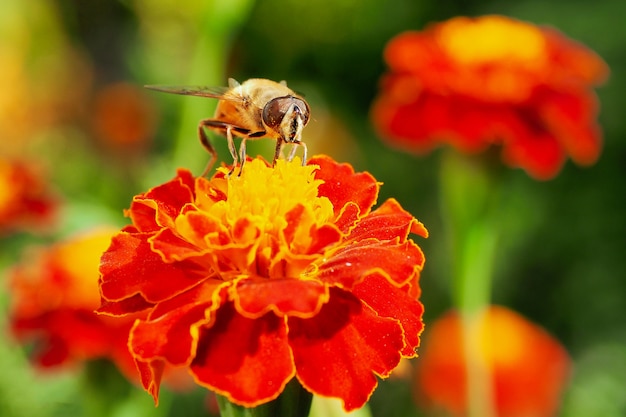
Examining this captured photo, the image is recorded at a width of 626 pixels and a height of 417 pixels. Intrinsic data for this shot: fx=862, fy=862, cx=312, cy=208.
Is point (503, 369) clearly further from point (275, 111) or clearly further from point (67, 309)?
point (275, 111)

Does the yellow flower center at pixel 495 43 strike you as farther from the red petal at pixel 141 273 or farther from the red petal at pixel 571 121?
the red petal at pixel 141 273

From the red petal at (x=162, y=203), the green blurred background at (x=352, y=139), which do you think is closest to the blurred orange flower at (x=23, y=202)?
the green blurred background at (x=352, y=139)

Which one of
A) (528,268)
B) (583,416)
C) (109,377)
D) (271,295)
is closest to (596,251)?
(528,268)

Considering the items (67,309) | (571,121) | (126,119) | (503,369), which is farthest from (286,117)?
(126,119)

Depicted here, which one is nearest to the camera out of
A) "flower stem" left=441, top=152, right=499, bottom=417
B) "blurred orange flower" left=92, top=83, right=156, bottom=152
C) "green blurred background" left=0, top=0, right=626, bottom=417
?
"flower stem" left=441, top=152, right=499, bottom=417

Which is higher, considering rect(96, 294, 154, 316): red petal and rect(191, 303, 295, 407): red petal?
rect(191, 303, 295, 407): red petal

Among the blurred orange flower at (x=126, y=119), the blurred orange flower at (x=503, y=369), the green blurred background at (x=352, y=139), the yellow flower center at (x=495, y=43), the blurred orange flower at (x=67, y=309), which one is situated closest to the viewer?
the blurred orange flower at (x=67, y=309)

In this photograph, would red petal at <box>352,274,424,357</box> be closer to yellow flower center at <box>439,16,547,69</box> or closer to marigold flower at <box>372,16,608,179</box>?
marigold flower at <box>372,16,608,179</box>

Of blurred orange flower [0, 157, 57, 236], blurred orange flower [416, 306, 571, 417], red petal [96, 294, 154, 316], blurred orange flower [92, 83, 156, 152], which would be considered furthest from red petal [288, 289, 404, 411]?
blurred orange flower [92, 83, 156, 152]

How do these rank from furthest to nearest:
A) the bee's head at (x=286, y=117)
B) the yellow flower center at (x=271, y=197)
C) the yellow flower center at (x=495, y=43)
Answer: the yellow flower center at (x=495, y=43), the bee's head at (x=286, y=117), the yellow flower center at (x=271, y=197)
